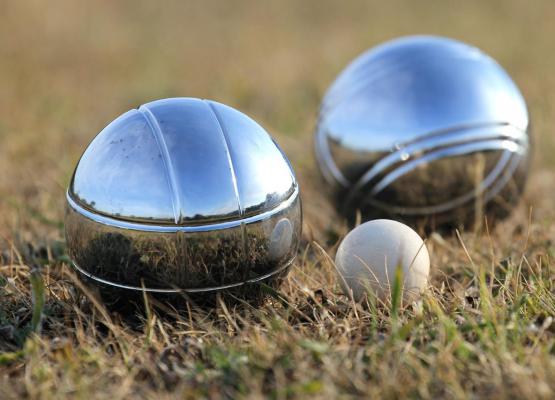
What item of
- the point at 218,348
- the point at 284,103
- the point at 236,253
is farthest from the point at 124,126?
the point at 284,103

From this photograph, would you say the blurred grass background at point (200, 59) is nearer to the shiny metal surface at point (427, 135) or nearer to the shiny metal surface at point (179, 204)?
the shiny metal surface at point (427, 135)

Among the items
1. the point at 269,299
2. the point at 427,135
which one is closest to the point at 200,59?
the point at 427,135

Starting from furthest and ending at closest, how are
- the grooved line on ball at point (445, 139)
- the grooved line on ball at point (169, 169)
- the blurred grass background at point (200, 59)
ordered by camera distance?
the blurred grass background at point (200, 59) < the grooved line on ball at point (445, 139) < the grooved line on ball at point (169, 169)

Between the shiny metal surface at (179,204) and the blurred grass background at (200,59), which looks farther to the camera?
the blurred grass background at (200,59)

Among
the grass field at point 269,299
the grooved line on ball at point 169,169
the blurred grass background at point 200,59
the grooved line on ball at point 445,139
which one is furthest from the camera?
the blurred grass background at point 200,59

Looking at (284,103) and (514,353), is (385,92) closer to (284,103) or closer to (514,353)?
(514,353)

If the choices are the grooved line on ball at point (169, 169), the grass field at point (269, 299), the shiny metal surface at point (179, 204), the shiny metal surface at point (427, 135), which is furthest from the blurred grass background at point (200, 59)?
the grooved line on ball at point (169, 169)
